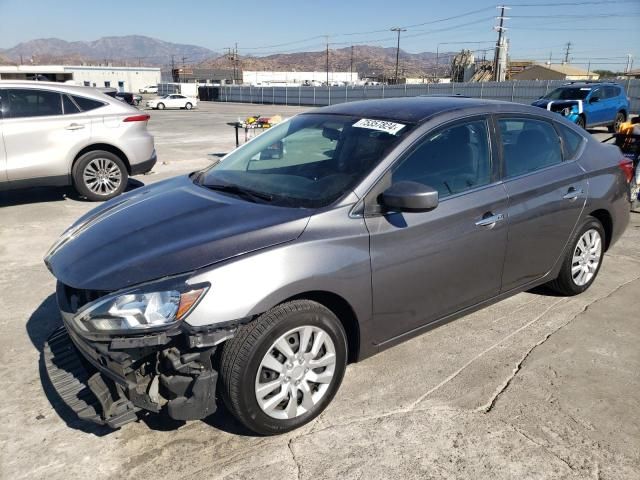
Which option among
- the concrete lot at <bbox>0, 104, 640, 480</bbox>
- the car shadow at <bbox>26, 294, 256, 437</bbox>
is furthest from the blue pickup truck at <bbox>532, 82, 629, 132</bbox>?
the car shadow at <bbox>26, 294, 256, 437</bbox>

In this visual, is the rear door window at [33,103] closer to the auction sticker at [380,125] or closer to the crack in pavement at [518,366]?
the auction sticker at [380,125]

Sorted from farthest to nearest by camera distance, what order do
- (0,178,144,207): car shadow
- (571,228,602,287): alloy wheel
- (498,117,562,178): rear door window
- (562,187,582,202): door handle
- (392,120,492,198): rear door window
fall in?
(0,178,144,207): car shadow
(571,228,602,287): alloy wheel
(562,187,582,202): door handle
(498,117,562,178): rear door window
(392,120,492,198): rear door window

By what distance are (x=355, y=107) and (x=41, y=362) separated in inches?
108

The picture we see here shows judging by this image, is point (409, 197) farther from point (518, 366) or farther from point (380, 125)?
point (518, 366)

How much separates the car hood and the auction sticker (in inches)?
33.1

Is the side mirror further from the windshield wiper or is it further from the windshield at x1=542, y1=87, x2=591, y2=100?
the windshield at x1=542, y1=87, x2=591, y2=100

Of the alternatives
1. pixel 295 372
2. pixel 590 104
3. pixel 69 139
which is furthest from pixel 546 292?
pixel 590 104

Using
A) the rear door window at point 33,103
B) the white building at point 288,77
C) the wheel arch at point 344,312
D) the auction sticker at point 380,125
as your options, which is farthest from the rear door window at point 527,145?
the white building at point 288,77

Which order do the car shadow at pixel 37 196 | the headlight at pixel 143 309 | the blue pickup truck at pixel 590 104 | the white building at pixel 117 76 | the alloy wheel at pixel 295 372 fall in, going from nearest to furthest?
the headlight at pixel 143 309 → the alloy wheel at pixel 295 372 → the car shadow at pixel 37 196 → the blue pickup truck at pixel 590 104 → the white building at pixel 117 76

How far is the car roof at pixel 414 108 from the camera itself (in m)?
3.32

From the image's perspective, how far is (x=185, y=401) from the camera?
2.39m

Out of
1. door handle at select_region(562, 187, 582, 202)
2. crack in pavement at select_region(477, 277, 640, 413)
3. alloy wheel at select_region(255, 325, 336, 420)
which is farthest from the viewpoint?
door handle at select_region(562, 187, 582, 202)

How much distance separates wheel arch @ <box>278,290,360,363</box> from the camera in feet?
8.73

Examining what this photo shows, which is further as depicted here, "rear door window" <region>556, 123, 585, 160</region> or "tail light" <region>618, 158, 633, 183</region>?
"tail light" <region>618, 158, 633, 183</region>
